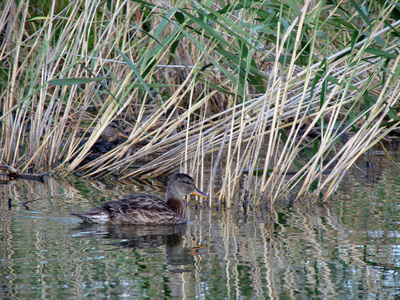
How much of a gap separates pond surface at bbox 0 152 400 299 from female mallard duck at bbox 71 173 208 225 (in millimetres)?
104

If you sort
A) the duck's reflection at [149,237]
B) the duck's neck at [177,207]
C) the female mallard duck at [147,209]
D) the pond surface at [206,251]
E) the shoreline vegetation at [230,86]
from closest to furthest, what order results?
A: the pond surface at [206,251] → the duck's reflection at [149,237] → the shoreline vegetation at [230,86] → the female mallard duck at [147,209] → the duck's neck at [177,207]

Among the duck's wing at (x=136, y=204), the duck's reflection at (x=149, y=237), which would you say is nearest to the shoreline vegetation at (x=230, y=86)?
the duck's wing at (x=136, y=204)

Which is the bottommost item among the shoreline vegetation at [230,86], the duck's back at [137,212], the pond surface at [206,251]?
the pond surface at [206,251]

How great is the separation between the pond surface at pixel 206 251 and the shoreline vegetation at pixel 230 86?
1.60 feet

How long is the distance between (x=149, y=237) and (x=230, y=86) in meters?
2.91

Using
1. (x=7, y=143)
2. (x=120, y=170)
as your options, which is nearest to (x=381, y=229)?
(x=120, y=170)

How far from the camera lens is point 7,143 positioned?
6.95m

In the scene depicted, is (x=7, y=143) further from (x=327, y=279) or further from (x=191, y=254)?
(x=327, y=279)

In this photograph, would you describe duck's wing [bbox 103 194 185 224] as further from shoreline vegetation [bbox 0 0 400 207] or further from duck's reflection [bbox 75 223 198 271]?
shoreline vegetation [bbox 0 0 400 207]

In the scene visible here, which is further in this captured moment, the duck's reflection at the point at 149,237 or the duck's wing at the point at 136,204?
the duck's wing at the point at 136,204

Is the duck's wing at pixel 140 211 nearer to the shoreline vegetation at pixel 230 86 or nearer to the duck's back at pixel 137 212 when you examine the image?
the duck's back at pixel 137 212

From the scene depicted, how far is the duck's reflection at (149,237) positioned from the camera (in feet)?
14.0

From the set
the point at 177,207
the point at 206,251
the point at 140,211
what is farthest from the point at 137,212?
the point at 206,251

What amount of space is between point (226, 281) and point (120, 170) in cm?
367
